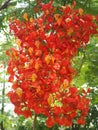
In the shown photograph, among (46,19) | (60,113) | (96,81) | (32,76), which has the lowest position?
(96,81)

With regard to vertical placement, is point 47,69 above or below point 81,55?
above

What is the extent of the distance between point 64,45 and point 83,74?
4828mm

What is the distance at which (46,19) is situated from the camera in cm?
449

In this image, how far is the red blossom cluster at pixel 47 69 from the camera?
402 cm

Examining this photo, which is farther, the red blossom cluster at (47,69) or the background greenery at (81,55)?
the background greenery at (81,55)

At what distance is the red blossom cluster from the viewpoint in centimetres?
402

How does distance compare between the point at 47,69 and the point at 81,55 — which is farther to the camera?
the point at 81,55

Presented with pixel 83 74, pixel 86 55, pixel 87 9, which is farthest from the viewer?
pixel 83 74

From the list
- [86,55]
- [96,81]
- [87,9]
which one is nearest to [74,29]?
[87,9]

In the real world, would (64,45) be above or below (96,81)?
above

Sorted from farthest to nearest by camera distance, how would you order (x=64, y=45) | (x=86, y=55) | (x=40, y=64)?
(x=86, y=55), (x=64, y=45), (x=40, y=64)

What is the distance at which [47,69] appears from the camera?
159 inches

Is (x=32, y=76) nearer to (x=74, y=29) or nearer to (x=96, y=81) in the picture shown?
(x=74, y=29)

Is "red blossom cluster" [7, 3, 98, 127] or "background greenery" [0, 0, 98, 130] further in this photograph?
"background greenery" [0, 0, 98, 130]
